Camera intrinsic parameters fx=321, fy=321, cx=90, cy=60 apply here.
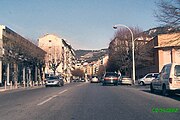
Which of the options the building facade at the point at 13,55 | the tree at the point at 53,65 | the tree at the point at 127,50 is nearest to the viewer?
the building facade at the point at 13,55

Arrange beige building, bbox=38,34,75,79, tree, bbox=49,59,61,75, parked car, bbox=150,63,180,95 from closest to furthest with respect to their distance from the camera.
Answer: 1. parked car, bbox=150,63,180,95
2. tree, bbox=49,59,61,75
3. beige building, bbox=38,34,75,79

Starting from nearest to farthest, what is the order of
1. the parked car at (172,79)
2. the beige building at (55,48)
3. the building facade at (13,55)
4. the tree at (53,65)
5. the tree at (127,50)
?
the parked car at (172,79) → the building facade at (13,55) → the tree at (127,50) → the tree at (53,65) → the beige building at (55,48)

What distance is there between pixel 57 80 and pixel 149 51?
24.9m

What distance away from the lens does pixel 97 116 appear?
10.5 meters

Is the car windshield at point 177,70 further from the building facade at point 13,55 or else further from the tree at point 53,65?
the tree at point 53,65

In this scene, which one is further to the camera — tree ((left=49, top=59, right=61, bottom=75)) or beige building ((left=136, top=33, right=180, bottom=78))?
tree ((left=49, top=59, right=61, bottom=75))

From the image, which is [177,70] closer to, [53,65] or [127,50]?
[127,50]

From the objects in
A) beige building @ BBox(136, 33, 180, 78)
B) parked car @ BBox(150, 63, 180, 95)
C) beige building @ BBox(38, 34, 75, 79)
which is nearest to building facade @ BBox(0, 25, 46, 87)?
beige building @ BBox(136, 33, 180, 78)

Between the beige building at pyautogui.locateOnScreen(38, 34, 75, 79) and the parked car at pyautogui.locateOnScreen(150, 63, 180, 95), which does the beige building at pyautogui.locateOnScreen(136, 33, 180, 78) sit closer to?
the beige building at pyautogui.locateOnScreen(38, 34, 75, 79)

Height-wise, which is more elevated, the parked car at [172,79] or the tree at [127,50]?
the tree at [127,50]

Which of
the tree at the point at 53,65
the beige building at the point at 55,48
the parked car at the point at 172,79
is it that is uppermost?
the beige building at the point at 55,48

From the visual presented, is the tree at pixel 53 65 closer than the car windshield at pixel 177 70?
No

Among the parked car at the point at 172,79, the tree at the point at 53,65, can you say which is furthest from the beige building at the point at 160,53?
the parked car at the point at 172,79

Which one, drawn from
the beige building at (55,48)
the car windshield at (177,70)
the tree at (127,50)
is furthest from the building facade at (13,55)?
the beige building at (55,48)
